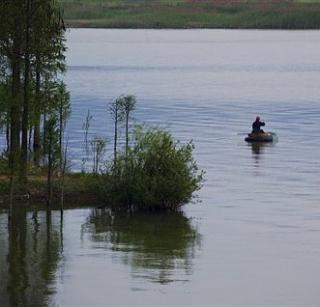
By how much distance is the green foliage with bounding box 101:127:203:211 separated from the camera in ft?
164

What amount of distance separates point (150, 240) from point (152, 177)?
11.7 feet

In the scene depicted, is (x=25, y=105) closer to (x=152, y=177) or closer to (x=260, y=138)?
(x=152, y=177)

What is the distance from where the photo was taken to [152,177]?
164ft

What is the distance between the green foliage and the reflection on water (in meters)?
2.57

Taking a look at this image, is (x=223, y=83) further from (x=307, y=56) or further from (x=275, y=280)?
(x=275, y=280)

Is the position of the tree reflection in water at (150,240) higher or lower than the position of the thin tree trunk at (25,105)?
lower

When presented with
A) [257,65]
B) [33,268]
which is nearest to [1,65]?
[33,268]

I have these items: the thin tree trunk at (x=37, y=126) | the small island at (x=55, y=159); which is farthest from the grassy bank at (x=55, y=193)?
the thin tree trunk at (x=37, y=126)

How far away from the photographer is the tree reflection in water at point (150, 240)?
42.0m

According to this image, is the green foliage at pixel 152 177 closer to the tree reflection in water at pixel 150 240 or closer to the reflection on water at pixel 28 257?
the tree reflection in water at pixel 150 240

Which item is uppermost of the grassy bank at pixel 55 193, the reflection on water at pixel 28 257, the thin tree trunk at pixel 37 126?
the thin tree trunk at pixel 37 126

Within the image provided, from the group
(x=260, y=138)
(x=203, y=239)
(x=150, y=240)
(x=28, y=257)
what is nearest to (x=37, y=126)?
(x=150, y=240)

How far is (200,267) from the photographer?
4247cm

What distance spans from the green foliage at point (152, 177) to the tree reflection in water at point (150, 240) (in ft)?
1.56
